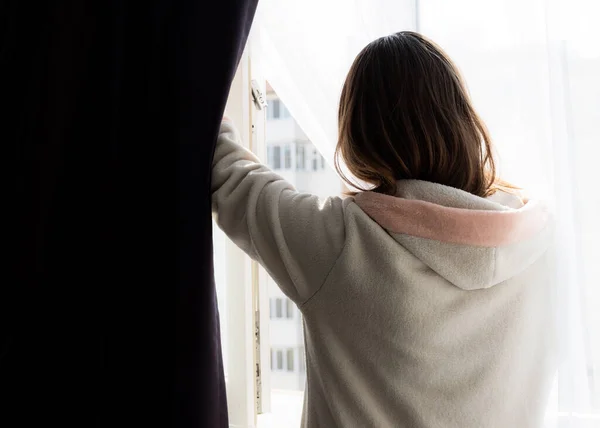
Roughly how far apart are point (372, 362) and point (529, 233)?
0.97 feet

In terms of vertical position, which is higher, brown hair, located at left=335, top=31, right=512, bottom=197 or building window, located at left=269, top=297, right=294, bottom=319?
brown hair, located at left=335, top=31, right=512, bottom=197

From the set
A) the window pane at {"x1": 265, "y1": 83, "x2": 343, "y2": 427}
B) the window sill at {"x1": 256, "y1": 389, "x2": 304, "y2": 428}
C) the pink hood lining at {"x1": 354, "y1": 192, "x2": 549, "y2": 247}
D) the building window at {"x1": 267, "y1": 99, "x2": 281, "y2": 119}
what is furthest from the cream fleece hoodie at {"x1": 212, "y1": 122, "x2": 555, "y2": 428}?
the building window at {"x1": 267, "y1": 99, "x2": 281, "y2": 119}

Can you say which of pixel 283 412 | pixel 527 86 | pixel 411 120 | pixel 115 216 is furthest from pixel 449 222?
pixel 283 412

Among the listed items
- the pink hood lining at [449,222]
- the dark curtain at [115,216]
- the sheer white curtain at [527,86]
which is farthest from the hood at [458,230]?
the dark curtain at [115,216]

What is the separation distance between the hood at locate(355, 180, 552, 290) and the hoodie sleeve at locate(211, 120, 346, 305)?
73 mm

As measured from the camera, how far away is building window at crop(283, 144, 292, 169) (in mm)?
1732

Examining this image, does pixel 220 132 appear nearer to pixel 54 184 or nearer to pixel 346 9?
pixel 54 184

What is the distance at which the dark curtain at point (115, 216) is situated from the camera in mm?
711

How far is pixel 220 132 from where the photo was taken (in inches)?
31.4

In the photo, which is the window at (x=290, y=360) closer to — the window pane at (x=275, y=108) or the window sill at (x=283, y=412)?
the window sill at (x=283, y=412)

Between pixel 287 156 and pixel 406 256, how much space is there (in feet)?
3.51

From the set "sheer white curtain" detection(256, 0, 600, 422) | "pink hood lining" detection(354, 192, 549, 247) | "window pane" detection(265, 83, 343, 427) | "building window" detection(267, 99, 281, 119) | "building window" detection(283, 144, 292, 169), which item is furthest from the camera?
"building window" detection(267, 99, 281, 119)

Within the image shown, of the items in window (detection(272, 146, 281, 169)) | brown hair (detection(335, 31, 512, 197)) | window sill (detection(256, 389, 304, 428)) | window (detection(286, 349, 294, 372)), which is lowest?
window sill (detection(256, 389, 304, 428))

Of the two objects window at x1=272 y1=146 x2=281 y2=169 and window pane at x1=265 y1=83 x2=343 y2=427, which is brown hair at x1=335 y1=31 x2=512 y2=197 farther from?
window at x1=272 y1=146 x2=281 y2=169
